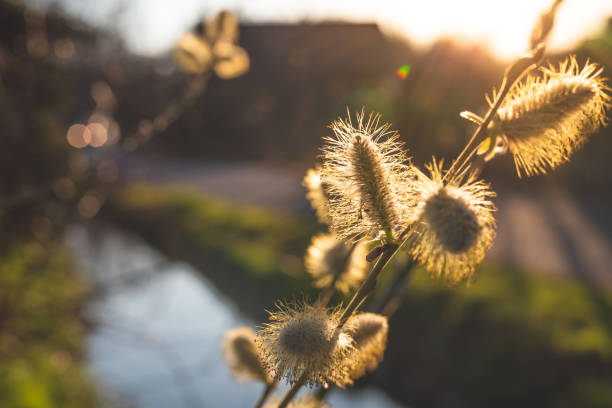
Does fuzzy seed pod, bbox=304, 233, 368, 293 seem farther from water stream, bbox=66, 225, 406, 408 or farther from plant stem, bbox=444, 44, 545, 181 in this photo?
water stream, bbox=66, 225, 406, 408

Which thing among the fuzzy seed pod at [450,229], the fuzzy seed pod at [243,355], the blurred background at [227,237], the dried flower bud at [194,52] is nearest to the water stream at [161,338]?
the blurred background at [227,237]

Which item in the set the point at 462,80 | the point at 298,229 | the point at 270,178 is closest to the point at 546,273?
the point at 462,80

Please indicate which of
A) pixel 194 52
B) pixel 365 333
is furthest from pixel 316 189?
pixel 194 52

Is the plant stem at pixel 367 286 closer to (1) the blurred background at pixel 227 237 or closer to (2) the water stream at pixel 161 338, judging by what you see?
(1) the blurred background at pixel 227 237

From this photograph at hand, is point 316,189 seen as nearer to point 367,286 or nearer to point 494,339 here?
point 367,286

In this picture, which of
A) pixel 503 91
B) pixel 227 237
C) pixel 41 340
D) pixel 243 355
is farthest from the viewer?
pixel 227 237
